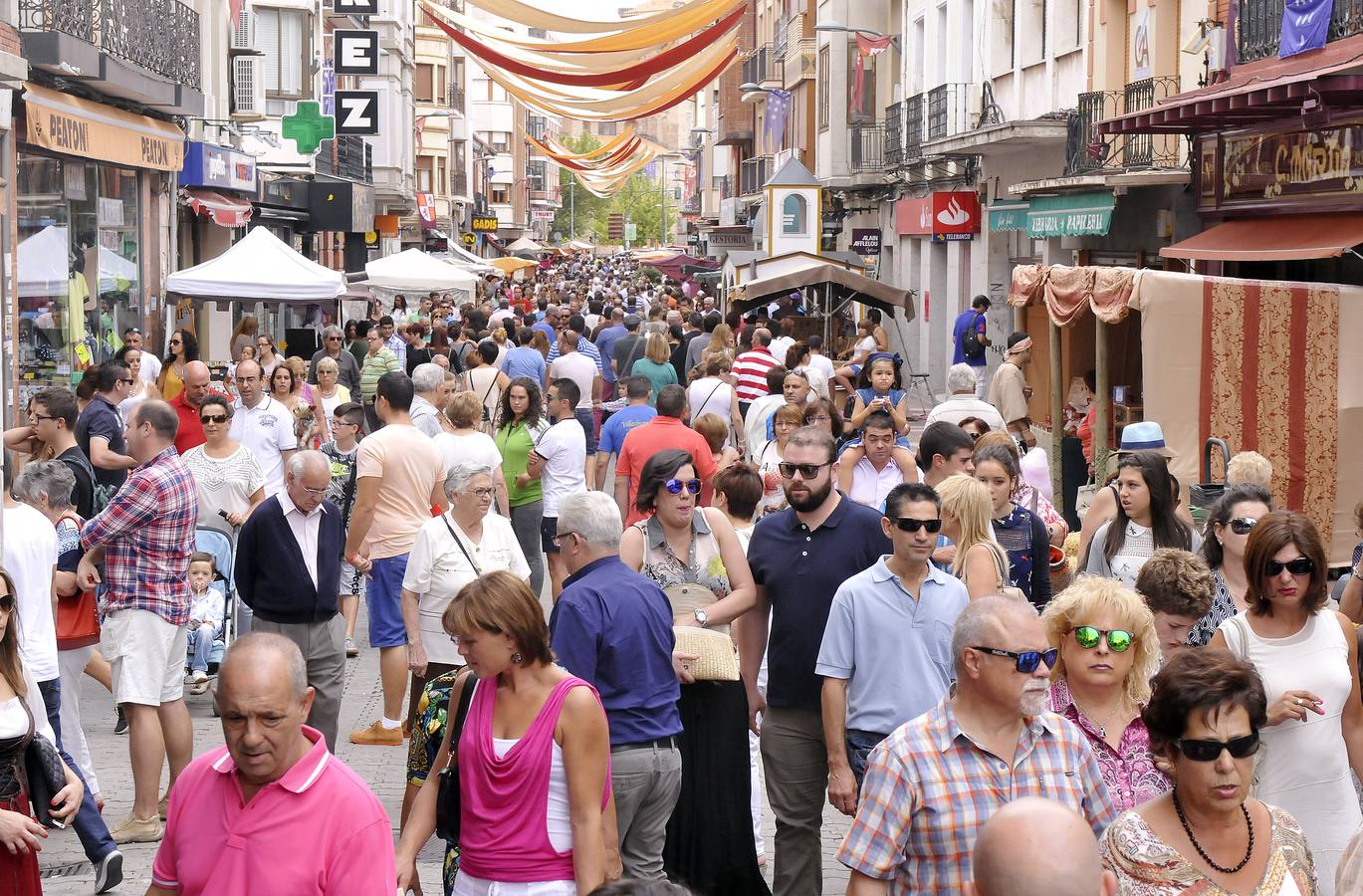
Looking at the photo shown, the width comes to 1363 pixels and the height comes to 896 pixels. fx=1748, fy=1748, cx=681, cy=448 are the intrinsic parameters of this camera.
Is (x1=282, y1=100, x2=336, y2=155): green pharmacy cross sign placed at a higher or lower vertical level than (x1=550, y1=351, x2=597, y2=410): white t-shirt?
higher

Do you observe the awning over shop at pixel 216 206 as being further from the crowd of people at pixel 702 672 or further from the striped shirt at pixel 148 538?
the striped shirt at pixel 148 538

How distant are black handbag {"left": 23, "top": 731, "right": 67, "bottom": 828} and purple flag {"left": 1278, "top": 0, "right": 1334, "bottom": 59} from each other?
39.5 ft

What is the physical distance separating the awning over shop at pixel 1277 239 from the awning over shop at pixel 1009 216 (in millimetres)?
6105

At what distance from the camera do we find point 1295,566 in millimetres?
5527

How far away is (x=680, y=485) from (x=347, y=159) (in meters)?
35.0

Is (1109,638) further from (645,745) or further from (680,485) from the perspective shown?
(680,485)

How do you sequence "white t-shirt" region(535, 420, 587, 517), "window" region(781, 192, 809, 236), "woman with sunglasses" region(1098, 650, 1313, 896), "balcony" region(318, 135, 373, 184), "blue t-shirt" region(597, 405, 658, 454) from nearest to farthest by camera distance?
"woman with sunglasses" region(1098, 650, 1313, 896) < "white t-shirt" region(535, 420, 587, 517) < "blue t-shirt" region(597, 405, 658, 454) < "window" region(781, 192, 809, 236) < "balcony" region(318, 135, 373, 184)

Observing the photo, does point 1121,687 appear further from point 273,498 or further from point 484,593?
point 273,498

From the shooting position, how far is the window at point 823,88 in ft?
136

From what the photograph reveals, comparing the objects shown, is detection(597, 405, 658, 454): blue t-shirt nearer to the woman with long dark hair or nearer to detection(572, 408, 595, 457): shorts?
detection(572, 408, 595, 457): shorts

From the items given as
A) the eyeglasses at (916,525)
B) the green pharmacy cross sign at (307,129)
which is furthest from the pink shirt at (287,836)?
the green pharmacy cross sign at (307,129)

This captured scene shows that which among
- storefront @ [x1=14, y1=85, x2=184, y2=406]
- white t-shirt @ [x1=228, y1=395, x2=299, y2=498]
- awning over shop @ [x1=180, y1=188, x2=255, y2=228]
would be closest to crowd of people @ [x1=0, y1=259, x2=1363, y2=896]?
white t-shirt @ [x1=228, y1=395, x2=299, y2=498]

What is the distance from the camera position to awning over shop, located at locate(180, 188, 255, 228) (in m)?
24.0

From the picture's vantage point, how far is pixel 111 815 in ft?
26.4
